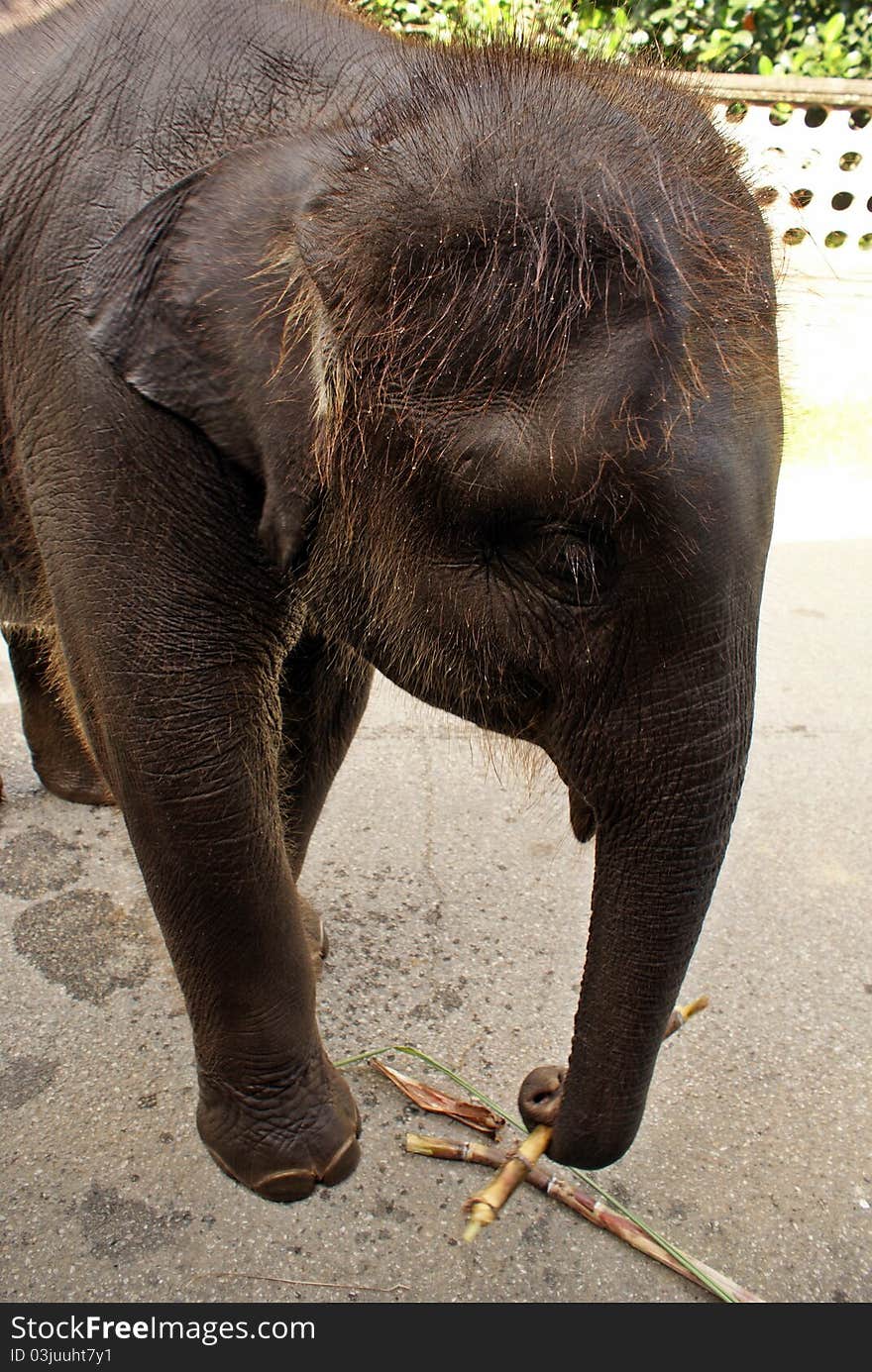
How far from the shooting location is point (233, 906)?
1613mm

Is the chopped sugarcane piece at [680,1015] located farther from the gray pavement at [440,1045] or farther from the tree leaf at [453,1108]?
the tree leaf at [453,1108]

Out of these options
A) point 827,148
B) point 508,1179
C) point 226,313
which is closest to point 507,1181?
point 508,1179

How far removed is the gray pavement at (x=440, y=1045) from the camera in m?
1.91

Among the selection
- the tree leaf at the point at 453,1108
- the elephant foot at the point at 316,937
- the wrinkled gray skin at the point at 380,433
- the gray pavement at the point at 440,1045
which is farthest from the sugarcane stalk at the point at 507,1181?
the elephant foot at the point at 316,937

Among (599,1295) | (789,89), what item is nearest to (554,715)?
(599,1295)

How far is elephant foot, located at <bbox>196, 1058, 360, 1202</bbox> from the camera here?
1771 mm

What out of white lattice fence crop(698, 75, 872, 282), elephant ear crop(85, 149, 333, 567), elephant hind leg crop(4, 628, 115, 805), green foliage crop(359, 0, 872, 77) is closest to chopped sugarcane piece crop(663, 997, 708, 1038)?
elephant ear crop(85, 149, 333, 567)

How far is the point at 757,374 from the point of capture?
A: 1.32 metres

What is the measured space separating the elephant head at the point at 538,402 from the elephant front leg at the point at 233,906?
0.26 m

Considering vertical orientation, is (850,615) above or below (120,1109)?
below

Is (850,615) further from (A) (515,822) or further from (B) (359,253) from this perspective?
(B) (359,253)

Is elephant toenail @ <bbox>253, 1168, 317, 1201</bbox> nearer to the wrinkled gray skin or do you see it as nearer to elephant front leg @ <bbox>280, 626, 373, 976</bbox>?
the wrinkled gray skin

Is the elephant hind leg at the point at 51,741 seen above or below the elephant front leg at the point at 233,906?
below

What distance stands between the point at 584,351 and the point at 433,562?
0.30m
